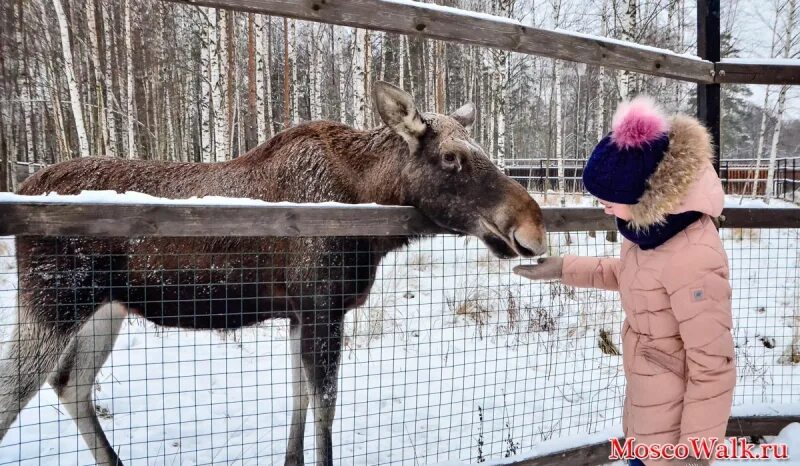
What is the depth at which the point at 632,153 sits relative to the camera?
1905 millimetres

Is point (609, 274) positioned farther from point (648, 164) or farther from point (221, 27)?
point (221, 27)

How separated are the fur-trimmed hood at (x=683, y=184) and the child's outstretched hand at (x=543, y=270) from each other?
2.11 ft

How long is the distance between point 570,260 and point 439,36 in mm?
1530

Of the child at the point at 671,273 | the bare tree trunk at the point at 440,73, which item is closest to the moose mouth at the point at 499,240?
the child at the point at 671,273

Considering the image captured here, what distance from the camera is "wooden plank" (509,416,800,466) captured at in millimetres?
3118

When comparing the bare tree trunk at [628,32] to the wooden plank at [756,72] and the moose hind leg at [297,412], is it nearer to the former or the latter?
the wooden plank at [756,72]

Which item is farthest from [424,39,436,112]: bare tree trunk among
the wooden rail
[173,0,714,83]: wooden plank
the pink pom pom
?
the pink pom pom

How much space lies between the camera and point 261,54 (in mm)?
11773

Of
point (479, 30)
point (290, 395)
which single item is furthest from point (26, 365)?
point (479, 30)

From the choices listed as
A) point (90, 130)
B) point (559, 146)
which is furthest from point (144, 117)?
point (559, 146)

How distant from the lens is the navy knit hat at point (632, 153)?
1891 millimetres

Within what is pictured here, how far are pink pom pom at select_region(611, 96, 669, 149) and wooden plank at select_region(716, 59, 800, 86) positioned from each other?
2167 millimetres

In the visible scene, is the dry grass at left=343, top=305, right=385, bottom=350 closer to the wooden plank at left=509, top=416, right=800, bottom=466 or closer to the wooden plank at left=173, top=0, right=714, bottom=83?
the wooden plank at left=509, top=416, right=800, bottom=466

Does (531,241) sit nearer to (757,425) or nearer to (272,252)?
(272,252)
